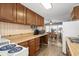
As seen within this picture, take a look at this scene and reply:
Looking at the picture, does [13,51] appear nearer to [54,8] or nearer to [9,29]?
[9,29]

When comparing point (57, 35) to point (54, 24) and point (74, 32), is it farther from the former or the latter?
point (74, 32)

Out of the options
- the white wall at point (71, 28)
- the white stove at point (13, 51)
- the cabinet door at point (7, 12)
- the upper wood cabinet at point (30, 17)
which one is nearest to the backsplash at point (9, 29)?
the cabinet door at point (7, 12)

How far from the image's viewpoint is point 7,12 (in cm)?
221

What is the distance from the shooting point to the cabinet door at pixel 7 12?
2.02 meters

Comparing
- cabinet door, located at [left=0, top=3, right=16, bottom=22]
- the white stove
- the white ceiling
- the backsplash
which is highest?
the white ceiling

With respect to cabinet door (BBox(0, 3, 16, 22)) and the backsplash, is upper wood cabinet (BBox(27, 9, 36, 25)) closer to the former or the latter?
the backsplash

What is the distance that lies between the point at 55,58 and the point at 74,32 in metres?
3.27

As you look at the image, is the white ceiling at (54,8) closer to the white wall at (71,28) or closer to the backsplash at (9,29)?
the white wall at (71,28)

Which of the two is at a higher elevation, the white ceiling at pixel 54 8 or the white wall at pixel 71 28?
the white ceiling at pixel 54 8

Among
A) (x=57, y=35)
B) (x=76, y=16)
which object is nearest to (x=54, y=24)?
(x=57, y=35)

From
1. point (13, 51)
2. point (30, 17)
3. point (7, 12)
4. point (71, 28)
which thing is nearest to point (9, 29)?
point (7, 12)

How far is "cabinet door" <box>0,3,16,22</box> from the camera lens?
202 centimetres

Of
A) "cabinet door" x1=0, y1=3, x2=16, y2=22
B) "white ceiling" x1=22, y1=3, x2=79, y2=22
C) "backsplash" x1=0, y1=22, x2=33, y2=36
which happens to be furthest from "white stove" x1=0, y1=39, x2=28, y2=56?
"white ceiling" x1=22, y1=3, x2=79, y2=22

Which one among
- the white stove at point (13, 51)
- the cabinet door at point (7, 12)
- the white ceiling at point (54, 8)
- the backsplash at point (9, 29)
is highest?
the white ceiling at point (54, 8)
